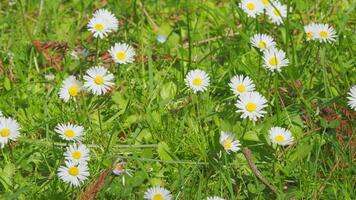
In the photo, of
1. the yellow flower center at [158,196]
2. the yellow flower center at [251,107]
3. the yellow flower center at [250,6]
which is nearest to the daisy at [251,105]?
the yellow flower center at [251,107]

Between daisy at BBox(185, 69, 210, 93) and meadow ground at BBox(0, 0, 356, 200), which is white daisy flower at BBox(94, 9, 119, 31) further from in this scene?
daisy at BBox(185, 69, 210, 93)

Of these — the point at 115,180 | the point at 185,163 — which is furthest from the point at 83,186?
the point at 185,163

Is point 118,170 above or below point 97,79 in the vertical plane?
below

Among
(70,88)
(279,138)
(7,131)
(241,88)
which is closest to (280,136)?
(279,138)

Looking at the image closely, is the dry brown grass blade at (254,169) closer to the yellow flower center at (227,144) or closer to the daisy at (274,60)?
the yellow flower center at (227,144)

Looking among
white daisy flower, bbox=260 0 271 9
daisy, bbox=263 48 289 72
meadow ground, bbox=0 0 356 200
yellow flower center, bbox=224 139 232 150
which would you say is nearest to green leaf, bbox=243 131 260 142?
meadow ground, bbox=0 0 356 200

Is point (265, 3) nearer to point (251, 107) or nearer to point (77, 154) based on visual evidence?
point (251, 107)
